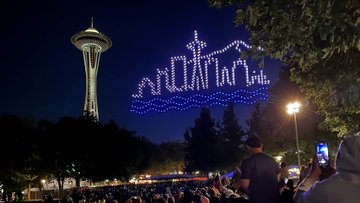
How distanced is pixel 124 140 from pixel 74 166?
929 centimetres

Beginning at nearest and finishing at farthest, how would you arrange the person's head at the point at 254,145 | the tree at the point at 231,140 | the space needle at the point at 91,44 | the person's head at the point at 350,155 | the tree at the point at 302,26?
the person's head at the point at 350,155 → the tree at the point at 302,26 → the person's head at the point at 254,145 → the tree at the point at 231,140 → the space needle at the point at 91,44

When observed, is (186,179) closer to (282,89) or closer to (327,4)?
(282,89)

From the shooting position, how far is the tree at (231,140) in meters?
63.3

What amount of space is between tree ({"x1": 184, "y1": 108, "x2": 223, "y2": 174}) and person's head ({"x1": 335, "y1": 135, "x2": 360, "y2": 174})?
61.8 metres

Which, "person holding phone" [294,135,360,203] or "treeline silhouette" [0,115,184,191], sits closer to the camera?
"person holding phone" [294,135,360,203]

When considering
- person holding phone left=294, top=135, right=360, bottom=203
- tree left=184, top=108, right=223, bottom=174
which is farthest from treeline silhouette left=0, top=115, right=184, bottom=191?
person holding phone left=294, top=135, right=360, bottom=203

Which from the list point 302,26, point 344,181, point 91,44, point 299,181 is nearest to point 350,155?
point 344,181

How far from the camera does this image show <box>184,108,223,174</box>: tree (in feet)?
211

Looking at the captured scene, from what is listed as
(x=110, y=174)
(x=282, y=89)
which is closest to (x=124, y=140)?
(x=110, y=174)

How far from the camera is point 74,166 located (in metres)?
51.3

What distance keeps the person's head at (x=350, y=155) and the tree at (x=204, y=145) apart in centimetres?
6177

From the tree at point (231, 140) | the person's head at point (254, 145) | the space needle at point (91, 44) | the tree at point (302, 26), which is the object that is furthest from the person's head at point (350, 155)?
the space needle at point (91, 44)

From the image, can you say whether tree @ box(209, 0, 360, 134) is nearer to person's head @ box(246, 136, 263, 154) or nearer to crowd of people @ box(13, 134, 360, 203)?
person's head @ box(246, 136, 263, 154)

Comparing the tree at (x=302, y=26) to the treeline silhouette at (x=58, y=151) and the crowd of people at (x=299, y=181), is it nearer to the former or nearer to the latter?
the crowd of people at (x=299, y=181)
